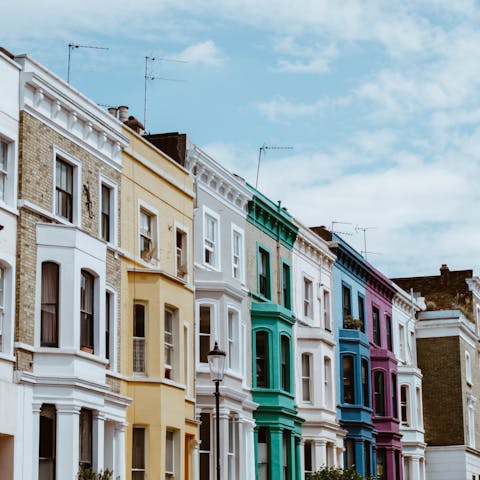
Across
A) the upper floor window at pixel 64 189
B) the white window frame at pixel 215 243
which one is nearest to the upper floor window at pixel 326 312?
the white window frame at pixel 215 243

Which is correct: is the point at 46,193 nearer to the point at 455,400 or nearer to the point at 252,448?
the point at 252,448

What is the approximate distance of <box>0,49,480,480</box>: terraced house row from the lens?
31141 mm

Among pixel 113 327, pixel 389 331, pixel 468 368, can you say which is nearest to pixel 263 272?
pixel 113 327

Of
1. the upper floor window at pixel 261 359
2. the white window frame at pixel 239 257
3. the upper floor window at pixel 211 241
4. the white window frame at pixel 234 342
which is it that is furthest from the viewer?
the upper floor window at pixel 261 359

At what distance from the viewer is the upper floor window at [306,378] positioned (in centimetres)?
5048

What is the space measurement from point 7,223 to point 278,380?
1796cm

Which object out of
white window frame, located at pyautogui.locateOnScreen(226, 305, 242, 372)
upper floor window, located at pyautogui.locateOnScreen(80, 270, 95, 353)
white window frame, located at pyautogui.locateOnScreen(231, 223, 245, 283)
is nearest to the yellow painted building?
upper floor window, located at pyautogui.locateOnScreen(80, 270, 95, 353)

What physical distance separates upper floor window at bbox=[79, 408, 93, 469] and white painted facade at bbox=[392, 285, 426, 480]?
102 feet

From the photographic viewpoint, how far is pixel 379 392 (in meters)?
59.2

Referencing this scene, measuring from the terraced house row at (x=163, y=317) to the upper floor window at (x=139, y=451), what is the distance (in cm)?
6

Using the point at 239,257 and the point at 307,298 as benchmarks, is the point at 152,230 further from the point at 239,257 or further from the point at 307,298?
the point at 307,298

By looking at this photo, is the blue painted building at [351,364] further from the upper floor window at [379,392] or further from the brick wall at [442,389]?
the brick wall at [442,389]

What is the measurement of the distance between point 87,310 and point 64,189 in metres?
3.27

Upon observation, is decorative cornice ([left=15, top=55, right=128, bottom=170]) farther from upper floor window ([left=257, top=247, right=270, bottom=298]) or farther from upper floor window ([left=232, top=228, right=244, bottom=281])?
upper floor window ([left=257, top=247, right=270, bottom=298])
